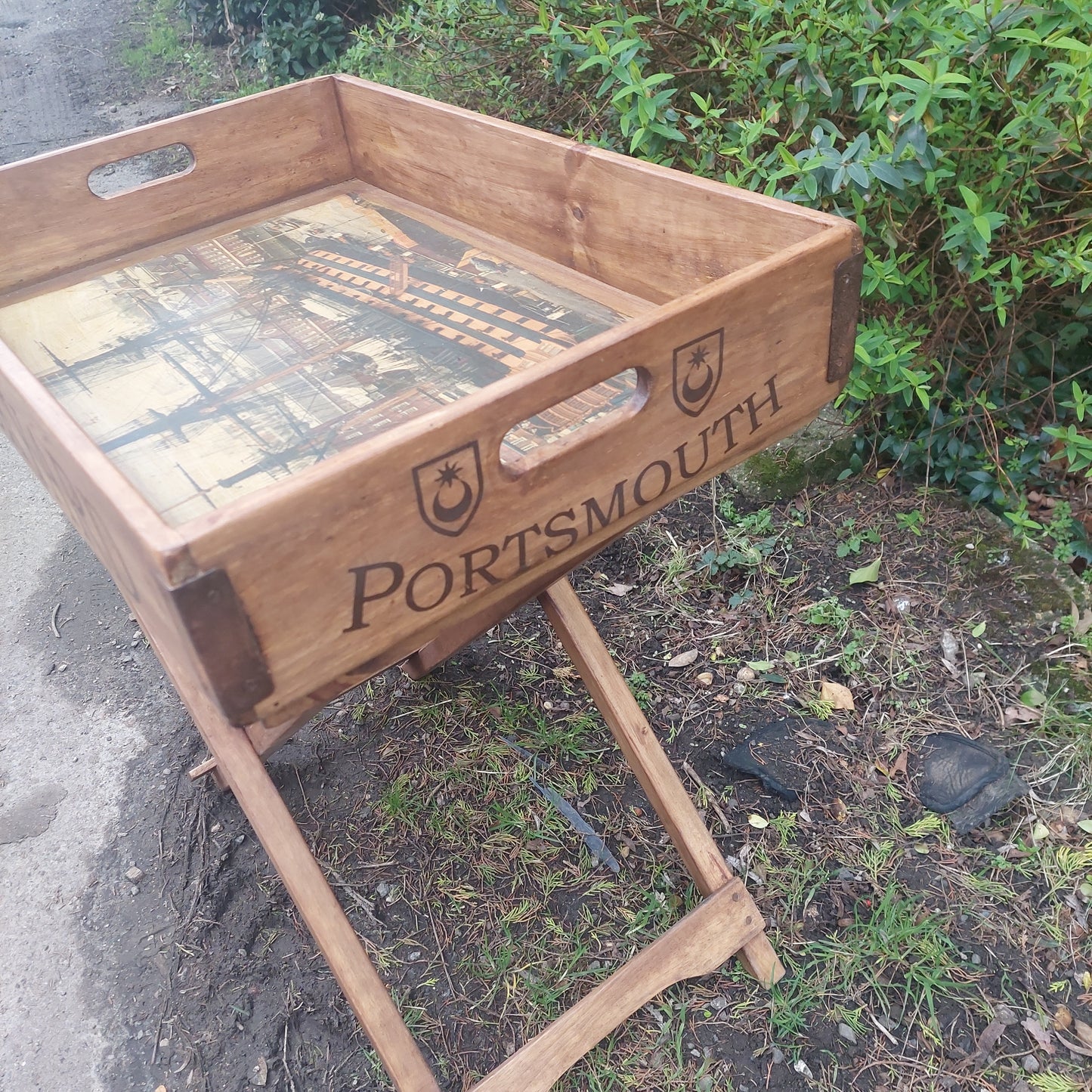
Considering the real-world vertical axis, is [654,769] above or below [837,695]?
above

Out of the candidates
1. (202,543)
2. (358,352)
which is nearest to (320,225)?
(358,352)

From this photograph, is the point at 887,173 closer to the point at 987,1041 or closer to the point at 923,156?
the point at 923,156

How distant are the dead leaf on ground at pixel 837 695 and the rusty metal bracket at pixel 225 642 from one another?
4.93 feet

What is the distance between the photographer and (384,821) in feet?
6.42

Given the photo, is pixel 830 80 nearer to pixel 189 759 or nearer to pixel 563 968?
pixel 563 968

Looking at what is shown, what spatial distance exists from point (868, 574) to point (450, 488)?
5.21 feet

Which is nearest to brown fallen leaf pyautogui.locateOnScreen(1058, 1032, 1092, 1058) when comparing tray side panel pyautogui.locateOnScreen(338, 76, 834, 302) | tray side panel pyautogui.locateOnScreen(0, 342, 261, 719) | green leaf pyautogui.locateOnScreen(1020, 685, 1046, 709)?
green leaf pyautogui.locateOnScreen(1020, 685, 1046, 709)

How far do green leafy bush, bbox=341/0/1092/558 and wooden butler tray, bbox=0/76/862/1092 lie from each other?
49 cm

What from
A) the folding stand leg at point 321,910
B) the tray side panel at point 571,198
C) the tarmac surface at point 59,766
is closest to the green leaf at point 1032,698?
the tray side panel at point 571,198

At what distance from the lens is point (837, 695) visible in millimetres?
2084

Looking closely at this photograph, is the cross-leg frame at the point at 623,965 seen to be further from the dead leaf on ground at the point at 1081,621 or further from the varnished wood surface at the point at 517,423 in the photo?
the dead leaf on ground at the point at 1081,621

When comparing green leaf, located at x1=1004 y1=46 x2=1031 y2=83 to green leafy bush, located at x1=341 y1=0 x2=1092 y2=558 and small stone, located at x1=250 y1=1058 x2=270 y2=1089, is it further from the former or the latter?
small stone, located at x1=250 y1=1058 x2=270 y2=1089

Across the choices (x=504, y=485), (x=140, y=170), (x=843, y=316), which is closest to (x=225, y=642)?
(x=504, y=485)

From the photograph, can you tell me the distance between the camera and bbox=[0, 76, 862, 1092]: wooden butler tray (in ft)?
2.93
